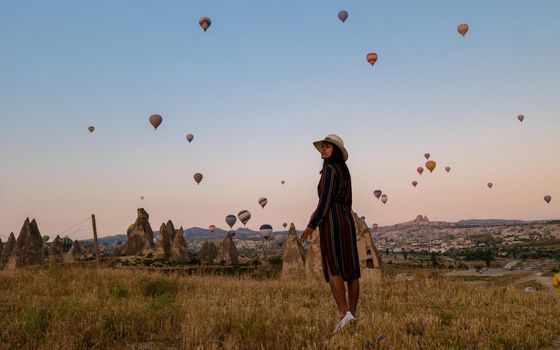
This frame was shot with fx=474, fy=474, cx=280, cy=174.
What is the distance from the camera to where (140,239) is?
7769cm

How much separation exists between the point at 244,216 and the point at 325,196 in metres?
71.8

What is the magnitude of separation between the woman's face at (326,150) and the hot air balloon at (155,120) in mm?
40025

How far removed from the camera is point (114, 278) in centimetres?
1016

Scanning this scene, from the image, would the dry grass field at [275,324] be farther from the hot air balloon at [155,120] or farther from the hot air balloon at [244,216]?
the hot air balloon at [244,216]

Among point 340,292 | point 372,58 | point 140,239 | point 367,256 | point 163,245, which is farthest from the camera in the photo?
point 140,239

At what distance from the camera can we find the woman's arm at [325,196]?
5.32 metres

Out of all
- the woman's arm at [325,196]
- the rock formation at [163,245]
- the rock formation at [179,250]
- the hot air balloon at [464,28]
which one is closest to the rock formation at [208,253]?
the rock formation at [179,250]

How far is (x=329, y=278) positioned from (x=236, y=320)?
115 centimetres

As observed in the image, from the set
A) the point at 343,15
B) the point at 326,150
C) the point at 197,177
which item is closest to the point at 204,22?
the point at 343,15

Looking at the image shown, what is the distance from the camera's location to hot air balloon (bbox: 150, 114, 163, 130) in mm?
43781

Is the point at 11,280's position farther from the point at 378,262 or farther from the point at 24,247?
the point at 24,247

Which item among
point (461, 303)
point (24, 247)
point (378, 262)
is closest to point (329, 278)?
point (461, 303)

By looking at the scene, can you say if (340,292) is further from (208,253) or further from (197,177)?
(208,253)

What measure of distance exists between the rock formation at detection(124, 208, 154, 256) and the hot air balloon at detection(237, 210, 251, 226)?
14.9 meters
